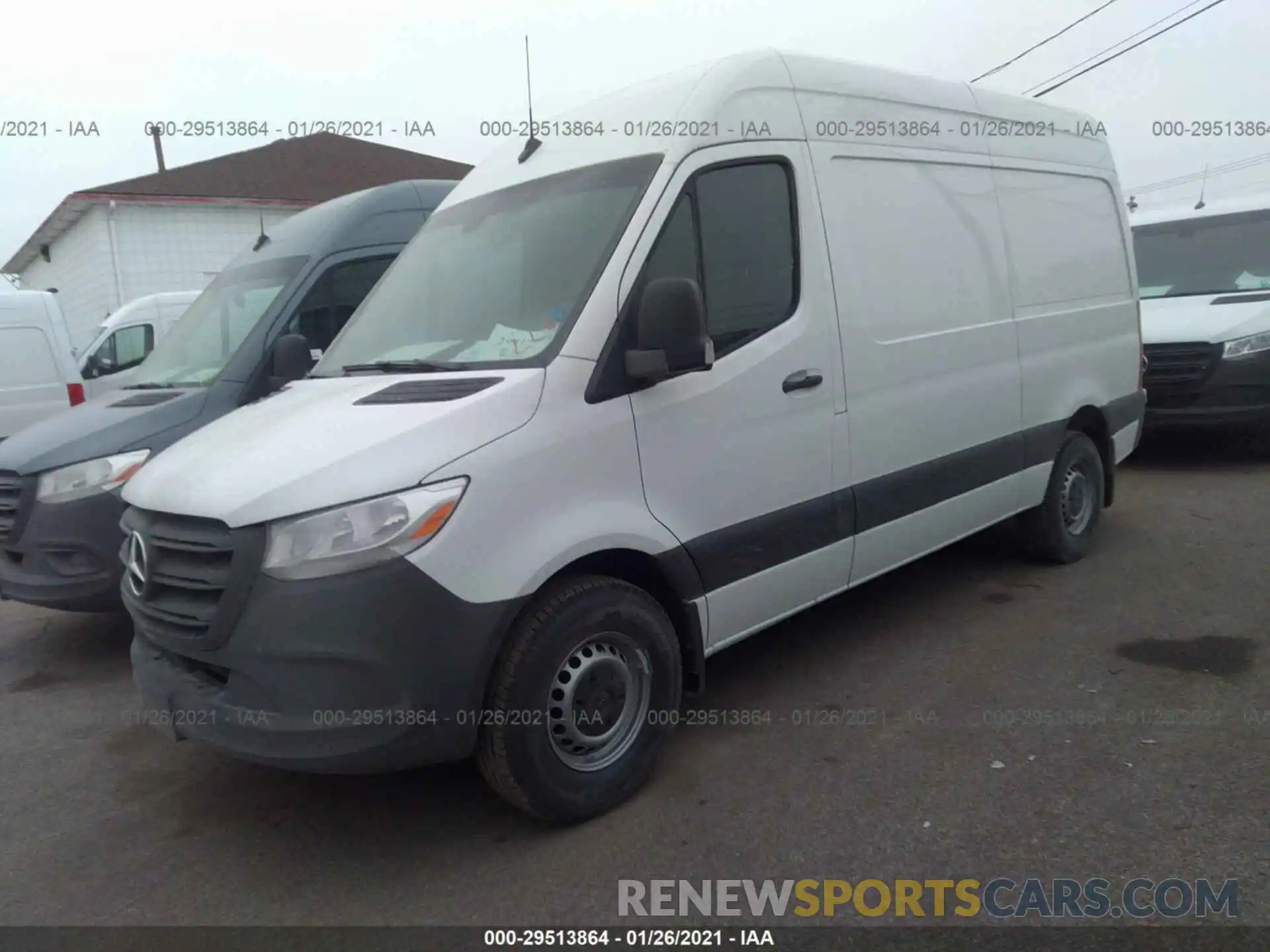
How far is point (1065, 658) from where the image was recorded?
15.0ft

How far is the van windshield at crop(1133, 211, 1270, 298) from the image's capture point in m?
9.09

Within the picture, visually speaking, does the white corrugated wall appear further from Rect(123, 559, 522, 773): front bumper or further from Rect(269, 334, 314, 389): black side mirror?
Rect(123, 559, 522, 773): front bumper

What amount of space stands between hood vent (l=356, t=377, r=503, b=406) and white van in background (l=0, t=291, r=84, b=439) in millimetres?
6459

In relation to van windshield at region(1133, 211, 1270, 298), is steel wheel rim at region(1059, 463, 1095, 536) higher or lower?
lower

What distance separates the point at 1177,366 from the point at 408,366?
725 cm

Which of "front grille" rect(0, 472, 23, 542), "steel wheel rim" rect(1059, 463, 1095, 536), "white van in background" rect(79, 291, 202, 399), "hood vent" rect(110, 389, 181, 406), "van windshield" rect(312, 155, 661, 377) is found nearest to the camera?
"van windshield" rect(312, 155, 661, 377)

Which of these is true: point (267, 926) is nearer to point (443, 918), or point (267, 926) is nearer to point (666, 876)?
point (443, 918)

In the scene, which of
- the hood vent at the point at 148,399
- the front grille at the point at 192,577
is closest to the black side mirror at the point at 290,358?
the hood vent at the point at 148,399

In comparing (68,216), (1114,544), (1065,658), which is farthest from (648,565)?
(68,216)

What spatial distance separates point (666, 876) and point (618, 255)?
2.07 metres

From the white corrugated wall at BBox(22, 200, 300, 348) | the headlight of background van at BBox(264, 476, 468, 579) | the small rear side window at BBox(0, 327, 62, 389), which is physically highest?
the white corrugated wall at BBox(22, 200, 300, 348)

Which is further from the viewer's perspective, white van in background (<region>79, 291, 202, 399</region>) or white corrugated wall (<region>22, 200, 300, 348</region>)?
white corrugated wall (<region>22, 200, 300, 348</region>)

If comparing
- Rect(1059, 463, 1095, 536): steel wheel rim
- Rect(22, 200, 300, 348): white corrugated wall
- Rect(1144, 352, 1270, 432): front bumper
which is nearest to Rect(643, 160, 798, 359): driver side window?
Rect(1059, 463, 1095, 536): steel wheel rim

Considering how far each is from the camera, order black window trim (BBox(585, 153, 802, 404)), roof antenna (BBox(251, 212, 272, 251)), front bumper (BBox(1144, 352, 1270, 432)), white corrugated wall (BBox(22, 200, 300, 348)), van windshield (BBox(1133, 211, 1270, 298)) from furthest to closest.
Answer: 1. white corrugated wall (BBox(22, 200, 300, 348))
2. van windshield (BBox(1133, 211, 1270, 298))
3. front bumper (BBox(1144, 352, 1270, 432))
4. roof antenna (BBox(251, 212, 272, 251))
5. black window trim (BBox(585, 153, 802, 404))
